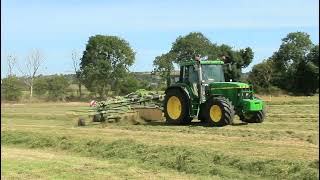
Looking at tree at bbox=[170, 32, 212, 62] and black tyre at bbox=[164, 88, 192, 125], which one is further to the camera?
tree at bbox=[170, 32, 212, 62]

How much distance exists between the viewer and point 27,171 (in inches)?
364

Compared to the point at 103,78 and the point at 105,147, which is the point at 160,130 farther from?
the point at 103,78

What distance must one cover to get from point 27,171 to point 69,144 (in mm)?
3551

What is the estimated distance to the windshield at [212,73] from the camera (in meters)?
17.0

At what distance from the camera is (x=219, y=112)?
52.5 feet

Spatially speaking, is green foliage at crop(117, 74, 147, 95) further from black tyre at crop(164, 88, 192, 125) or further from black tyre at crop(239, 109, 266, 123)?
black tyre at crop(239, 109, 266, 123)

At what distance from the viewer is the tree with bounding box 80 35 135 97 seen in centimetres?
5494

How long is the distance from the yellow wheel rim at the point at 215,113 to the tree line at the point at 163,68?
3342 cm

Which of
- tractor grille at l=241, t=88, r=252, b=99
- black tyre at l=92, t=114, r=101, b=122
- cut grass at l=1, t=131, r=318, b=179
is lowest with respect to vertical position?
cut grass at l=1, t=131, r=318, b=179

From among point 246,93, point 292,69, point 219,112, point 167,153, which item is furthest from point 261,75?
point 167,153

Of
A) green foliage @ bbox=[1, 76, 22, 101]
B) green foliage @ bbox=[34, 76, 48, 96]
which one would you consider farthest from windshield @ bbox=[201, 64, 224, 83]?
green foliage @ bbox=[34, 76, 48, 96]

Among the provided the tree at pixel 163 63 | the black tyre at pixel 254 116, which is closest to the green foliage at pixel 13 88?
the tree at pixel 163 63

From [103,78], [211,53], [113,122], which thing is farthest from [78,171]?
[211,53]

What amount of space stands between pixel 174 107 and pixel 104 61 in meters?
38.4
